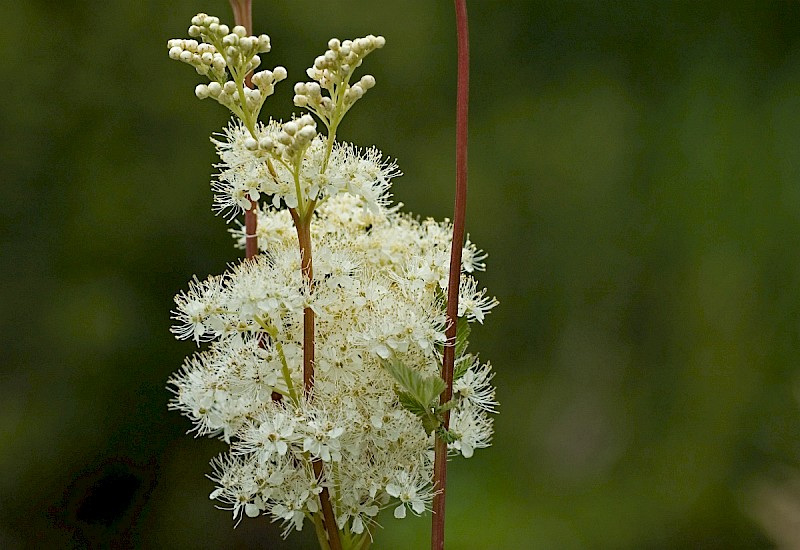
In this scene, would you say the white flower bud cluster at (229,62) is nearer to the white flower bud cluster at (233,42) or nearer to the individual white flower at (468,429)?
the white flower bud cluster at (233,42)

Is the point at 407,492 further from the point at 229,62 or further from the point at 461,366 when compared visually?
the point at 229,62

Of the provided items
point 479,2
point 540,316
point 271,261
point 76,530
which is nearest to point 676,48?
point 479,2

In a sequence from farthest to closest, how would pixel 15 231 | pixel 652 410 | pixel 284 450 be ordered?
pixel 652 410
pixel 15 231
pixel 284 450

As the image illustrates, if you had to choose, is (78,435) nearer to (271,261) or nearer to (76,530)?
(76,530)

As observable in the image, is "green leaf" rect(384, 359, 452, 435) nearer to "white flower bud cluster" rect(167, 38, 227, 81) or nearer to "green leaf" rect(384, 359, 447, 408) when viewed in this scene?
"green leaf" rect(384, 359, 447, 408)

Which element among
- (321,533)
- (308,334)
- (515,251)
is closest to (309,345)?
(308,334)

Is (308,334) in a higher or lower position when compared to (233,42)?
lower

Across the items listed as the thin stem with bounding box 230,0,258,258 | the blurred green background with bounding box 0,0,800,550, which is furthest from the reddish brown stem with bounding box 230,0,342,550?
the blurred green background with bounding box 0,0,800,550
